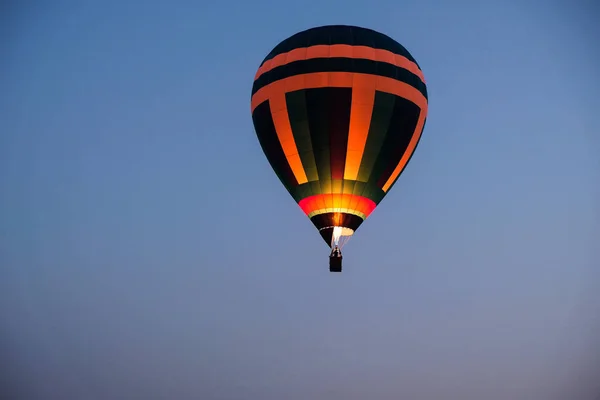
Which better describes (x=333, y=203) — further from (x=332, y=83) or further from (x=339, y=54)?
(x=339, y=54)

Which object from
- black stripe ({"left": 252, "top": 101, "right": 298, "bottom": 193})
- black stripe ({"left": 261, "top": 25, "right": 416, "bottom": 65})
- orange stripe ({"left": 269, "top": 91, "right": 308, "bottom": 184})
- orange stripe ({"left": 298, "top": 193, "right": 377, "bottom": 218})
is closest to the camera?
orange stripe ({"left": 298, "top": 193, "right": 377, "bottom": 218})

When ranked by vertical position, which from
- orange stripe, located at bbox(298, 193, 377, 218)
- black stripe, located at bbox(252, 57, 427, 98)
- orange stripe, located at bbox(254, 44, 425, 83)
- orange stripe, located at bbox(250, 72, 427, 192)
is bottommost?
orange stripe, located at bbox(298, 193, 377, 218)

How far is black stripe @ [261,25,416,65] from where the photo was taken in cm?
3069

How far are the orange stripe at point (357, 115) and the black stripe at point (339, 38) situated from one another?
3.54ft

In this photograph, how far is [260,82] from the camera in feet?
103

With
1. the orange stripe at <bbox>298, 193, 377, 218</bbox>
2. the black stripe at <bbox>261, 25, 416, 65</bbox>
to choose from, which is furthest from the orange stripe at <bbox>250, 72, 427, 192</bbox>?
the black stripe at <bbox>261, 25, 416, 65</bbox>

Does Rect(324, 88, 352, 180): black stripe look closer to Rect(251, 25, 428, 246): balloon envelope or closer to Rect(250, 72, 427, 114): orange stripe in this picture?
Rect(251, 25, 428, 246): balloon envelope

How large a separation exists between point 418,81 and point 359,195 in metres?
3.50

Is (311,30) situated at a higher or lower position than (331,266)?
higher

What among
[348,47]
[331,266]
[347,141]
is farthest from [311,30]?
[331,266]

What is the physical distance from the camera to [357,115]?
30.2 metres

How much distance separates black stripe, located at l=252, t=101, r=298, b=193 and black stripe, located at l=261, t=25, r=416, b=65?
1496mm

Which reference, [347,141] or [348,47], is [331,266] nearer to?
[347,141]

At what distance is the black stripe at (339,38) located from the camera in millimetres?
30688
